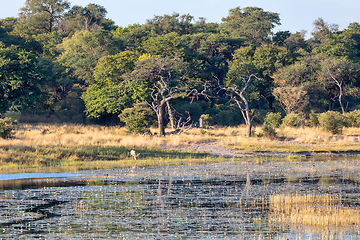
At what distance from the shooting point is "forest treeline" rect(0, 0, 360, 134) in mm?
61781

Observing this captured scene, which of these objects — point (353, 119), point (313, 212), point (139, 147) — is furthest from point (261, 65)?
point (313, 212)

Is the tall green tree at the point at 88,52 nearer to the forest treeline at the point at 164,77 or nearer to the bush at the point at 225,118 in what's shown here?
the forest treeline at the point at 164,77

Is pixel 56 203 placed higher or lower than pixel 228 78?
lower

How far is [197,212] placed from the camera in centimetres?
1623

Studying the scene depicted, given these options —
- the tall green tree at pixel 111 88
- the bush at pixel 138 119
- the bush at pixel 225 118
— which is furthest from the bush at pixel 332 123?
the tall green tree at pixel 111 88

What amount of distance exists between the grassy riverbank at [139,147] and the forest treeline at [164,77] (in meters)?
6.14

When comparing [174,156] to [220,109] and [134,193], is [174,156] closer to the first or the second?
[134,193]

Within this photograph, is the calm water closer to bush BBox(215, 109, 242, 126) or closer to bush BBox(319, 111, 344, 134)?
bush BBox(319, 111, 344, 134)

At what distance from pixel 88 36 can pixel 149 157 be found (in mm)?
44945

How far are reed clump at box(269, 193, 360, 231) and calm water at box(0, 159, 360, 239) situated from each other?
0.61 ft

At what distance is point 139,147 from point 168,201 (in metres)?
21.8

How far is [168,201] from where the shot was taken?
1844 cm

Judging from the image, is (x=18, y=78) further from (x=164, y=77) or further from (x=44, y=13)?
(x=44, y=13)

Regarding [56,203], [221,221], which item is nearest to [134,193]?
[56,203]
